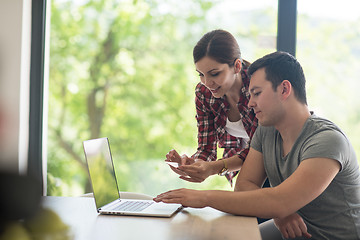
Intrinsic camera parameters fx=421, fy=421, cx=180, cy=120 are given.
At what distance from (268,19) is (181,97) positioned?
829 millimetres

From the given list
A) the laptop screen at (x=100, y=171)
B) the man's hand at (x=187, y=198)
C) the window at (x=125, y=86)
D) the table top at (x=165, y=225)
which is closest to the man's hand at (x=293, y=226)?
the table top at (x=165, y=225)

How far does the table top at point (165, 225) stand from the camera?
1104 millimetres

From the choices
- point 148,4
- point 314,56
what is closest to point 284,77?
point 314,56

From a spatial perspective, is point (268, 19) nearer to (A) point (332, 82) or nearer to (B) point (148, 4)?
(A) point (332, 82)

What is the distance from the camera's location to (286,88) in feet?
5.26

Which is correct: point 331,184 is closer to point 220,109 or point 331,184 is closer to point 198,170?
point 198,170

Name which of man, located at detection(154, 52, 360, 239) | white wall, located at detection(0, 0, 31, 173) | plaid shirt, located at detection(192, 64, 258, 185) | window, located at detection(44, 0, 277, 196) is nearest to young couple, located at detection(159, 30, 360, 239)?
man, located at detection(154, 52, 360, 239)

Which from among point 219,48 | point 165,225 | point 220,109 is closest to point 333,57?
point 220,109

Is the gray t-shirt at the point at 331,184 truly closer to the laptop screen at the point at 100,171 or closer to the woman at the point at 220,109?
the woman at the point at 220,109

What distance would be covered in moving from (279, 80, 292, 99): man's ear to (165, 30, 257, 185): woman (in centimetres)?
38

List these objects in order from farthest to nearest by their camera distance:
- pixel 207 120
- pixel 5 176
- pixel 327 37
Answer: pixel 327 37 < pixel 207 120 < pixel 5 176

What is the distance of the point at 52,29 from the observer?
327 cm

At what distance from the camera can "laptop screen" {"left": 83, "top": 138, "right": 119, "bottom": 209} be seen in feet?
4.64

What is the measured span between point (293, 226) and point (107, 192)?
66 cm
